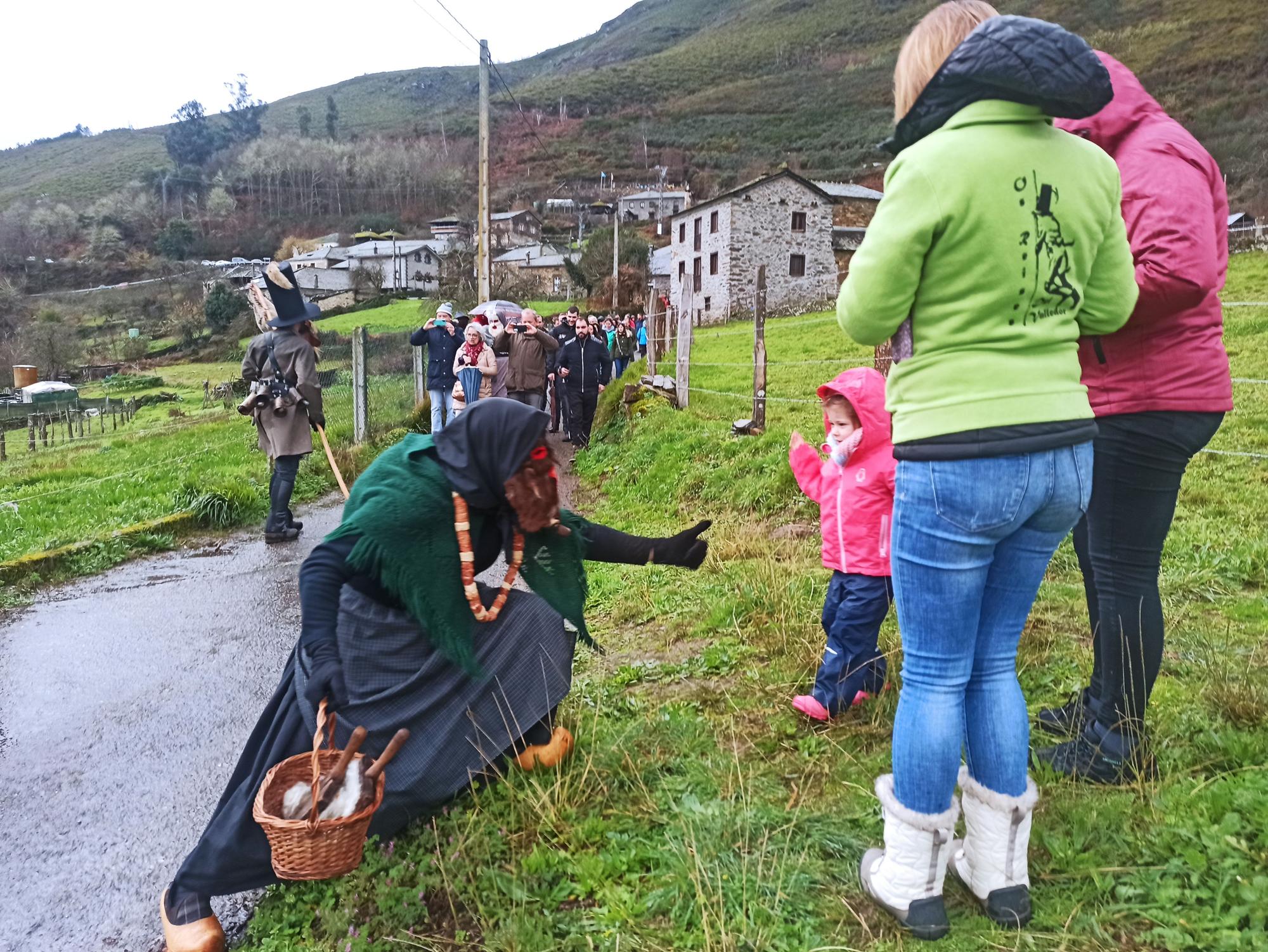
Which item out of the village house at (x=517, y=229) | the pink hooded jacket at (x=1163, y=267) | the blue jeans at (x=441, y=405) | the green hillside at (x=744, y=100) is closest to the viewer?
the pink hooded jacket at (x=1163, y=267)

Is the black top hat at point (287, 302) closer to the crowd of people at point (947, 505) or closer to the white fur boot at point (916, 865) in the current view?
the crowd of people at point (947, 505)

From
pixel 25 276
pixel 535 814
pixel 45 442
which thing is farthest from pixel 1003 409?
pixel 25 276

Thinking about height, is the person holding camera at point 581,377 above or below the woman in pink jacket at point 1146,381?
below

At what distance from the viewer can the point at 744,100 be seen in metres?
124

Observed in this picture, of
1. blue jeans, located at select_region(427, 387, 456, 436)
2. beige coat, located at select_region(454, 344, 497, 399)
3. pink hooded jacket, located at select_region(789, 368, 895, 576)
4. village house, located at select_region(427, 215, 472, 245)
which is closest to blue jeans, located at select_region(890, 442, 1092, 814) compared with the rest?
pink hooded jacket, located at select_region(789, 368, 895, 576)

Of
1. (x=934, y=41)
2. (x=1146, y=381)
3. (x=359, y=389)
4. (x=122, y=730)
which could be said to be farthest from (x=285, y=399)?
(x=1146, y=381)

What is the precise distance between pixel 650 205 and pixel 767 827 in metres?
93.1

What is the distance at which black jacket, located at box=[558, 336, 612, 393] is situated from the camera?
44.6ft

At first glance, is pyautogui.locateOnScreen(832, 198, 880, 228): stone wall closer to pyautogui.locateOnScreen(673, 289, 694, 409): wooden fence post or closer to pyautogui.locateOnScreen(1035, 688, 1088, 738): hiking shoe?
pyautogui.locateOnScreen(673, 289, 694, 409): wooden fence post

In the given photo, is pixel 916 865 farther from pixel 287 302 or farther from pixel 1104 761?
pixel 287 302

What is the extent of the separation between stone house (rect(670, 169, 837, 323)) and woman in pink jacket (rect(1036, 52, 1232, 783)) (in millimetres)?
43772

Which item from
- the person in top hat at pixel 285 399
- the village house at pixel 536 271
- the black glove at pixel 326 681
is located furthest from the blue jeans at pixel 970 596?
the village house at pixel 536 271

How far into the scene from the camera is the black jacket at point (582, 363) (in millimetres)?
13586

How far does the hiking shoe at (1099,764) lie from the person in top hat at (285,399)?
632 cm
